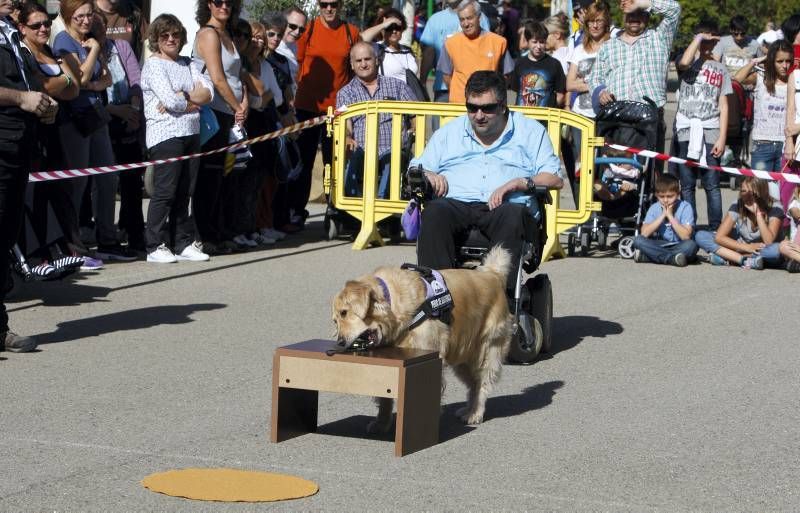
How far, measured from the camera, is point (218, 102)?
1270cm

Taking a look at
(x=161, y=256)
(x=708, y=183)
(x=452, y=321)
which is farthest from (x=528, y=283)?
(x=708, y=183)

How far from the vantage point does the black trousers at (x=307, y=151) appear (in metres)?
14.7

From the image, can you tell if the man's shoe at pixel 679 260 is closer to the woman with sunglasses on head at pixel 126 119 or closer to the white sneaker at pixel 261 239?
the white sneaker at pixel 261 239

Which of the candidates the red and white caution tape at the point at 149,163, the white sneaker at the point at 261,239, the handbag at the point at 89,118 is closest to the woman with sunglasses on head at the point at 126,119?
the red and white caution tape at the point at 149,163

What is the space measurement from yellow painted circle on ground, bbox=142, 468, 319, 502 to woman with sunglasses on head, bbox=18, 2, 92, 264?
4.26 m

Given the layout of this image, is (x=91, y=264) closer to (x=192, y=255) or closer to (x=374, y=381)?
(x=192, y=255)

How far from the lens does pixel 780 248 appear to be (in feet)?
40.9

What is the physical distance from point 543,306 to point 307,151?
6312mm

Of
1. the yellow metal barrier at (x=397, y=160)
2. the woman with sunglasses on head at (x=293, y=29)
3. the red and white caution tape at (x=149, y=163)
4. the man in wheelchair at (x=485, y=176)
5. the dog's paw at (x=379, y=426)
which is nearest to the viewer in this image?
the dog's paw at (x=379, y=426)

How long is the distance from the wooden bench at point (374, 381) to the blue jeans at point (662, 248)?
22.5 feet

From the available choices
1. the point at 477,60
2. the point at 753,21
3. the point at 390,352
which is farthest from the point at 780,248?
the point at 753,21

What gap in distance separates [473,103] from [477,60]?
6.70 metres

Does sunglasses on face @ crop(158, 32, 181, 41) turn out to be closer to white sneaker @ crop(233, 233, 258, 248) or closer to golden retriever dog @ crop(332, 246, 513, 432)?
white sneaker @ crop(233, 233, 258, 248)

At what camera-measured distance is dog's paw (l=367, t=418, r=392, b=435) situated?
6.60 metres
